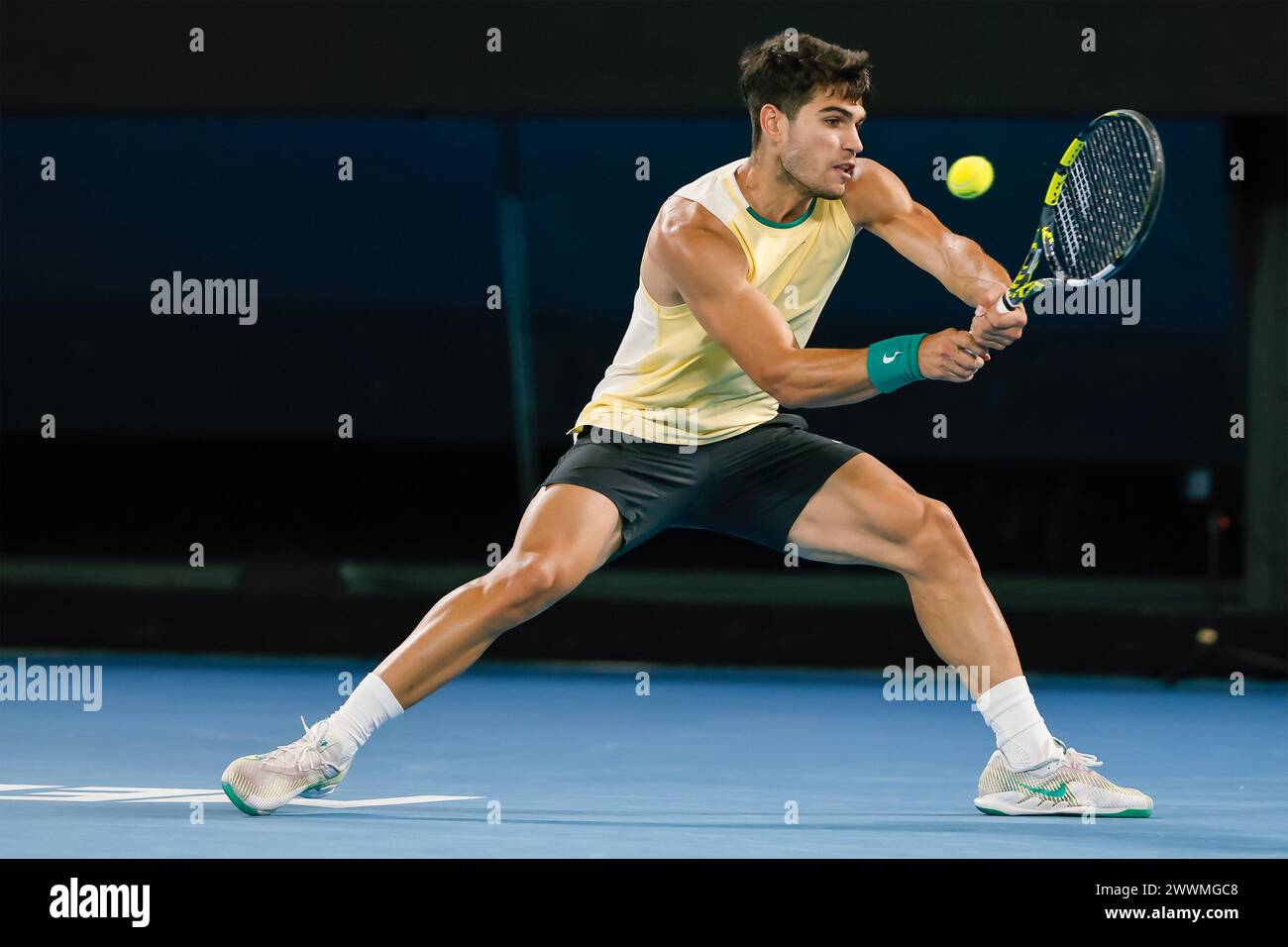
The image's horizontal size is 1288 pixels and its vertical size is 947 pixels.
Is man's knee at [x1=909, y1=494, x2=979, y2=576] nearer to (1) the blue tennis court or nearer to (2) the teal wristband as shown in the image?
(2) the teal wristband

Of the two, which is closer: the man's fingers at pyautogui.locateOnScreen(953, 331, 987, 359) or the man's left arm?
the man's fingers at pyautogui.locateOnScreen(953, 331, 987, 359)

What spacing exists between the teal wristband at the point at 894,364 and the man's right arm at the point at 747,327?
20mm

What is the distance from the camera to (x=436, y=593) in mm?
9320

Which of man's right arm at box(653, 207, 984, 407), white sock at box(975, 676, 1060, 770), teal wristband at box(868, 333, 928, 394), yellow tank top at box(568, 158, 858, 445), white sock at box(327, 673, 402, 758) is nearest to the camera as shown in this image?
teal wristband at box(868, 333, 928, 394)

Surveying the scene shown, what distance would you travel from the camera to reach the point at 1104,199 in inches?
172

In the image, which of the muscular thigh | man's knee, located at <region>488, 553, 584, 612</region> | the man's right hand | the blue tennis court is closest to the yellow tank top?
the muscular thigh

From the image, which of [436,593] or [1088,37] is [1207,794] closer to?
[1088,37]

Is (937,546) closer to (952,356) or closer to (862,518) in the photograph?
(862,518)

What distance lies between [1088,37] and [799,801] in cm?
429

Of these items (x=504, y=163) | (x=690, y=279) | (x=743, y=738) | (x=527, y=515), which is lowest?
(x=743, y=738)

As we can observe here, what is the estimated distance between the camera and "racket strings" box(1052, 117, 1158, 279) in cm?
418

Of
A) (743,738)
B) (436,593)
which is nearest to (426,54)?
(436,593)

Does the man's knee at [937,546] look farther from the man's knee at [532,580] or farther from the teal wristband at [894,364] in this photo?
the man's knee at [532,580]

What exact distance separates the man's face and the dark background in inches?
150
